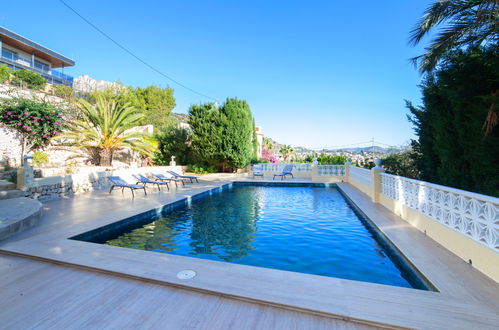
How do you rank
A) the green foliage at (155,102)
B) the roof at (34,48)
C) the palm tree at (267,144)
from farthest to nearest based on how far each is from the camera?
1. the palm tree at (267,144)
2. the green foliage at (155,102)
3. the roof at (34,48)

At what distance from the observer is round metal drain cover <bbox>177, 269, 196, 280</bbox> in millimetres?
2812

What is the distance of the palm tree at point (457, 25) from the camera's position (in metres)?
4.73

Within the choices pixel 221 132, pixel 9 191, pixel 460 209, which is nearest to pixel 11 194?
pixel 9 191

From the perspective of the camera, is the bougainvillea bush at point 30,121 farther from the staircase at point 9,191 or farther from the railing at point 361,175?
the railing at point 361,175

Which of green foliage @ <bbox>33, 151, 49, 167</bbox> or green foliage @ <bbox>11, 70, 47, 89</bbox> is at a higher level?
green foliage @ <bbox>11, 70, 47, 89</bbox>

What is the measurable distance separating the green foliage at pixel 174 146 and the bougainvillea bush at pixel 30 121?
25.7 feet

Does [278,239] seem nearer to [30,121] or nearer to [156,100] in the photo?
[30,121]

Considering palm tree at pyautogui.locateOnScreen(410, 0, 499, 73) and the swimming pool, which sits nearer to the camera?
the swimming pool

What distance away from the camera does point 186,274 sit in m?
2.89

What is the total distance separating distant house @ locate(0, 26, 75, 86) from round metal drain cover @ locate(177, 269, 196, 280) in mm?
29571

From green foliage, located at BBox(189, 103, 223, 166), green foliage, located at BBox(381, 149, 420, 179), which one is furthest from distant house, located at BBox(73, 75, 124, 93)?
green foliage, located at BBox(381, 149, 420, 179)

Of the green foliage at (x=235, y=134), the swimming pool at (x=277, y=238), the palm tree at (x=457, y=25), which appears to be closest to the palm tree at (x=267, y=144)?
the green foliage at (x=235, y=134)

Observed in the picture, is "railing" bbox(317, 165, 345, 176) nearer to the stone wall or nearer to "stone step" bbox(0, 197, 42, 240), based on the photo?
the stone wall

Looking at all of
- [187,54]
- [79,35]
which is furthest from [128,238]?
[187,54]
